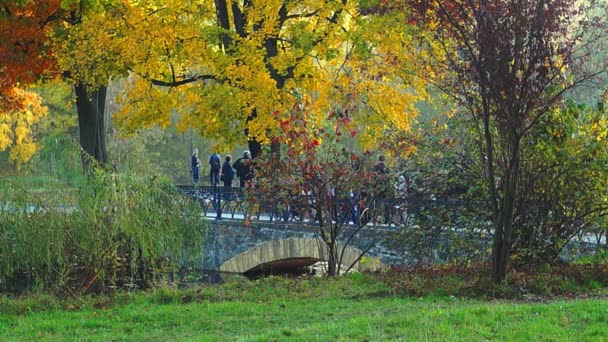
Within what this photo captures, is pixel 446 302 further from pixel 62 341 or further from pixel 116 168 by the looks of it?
pixel 116 168

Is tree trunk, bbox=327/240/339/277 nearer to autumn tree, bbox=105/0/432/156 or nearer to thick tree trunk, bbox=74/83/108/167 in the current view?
autumn tree, bbox=105/0/432/156

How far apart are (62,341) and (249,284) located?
502 centimetres

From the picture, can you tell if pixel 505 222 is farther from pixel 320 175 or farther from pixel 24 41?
pixel 24 41

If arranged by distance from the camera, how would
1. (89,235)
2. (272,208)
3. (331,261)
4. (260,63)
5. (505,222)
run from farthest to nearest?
(260,63)
(272,208)
(331,261)
(89,235)
(505,222)

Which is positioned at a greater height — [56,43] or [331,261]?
[56,43]

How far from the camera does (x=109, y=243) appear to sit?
41.8 feet

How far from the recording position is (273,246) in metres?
21.1

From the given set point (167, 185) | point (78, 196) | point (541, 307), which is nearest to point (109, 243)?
point (78, 196)

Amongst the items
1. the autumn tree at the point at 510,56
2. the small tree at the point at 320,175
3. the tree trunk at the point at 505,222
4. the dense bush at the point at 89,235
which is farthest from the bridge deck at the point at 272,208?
the autumn tree at the point at 510,56

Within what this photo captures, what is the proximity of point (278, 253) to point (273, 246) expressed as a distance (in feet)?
0.66

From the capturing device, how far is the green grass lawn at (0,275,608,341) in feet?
26.5

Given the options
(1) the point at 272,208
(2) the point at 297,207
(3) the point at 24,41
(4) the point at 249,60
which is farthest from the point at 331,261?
(3) the point at 24,41

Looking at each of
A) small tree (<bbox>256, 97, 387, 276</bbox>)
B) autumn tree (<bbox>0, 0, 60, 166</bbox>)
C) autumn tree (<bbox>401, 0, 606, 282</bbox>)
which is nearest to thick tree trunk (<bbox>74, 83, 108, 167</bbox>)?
autumn tree (<bbox>0, 0, 60, 166</bbox>)

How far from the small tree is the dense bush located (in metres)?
2.49
